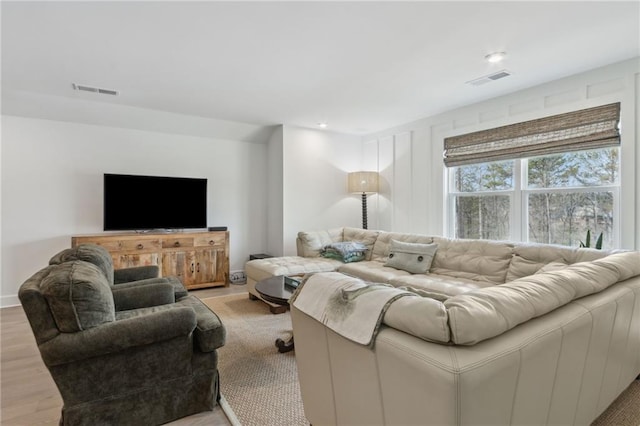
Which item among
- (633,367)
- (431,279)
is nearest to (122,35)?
(431,279)

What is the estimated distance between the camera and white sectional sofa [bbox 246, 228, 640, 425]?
35.2 inches

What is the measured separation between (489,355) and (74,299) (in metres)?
1.77

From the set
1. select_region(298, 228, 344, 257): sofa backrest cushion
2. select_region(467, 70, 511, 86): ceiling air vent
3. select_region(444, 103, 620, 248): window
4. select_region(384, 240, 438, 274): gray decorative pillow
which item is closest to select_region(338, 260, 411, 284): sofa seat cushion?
select_region(384, 240, 438, 274): gray decorative pillow

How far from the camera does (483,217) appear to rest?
13.4 feet

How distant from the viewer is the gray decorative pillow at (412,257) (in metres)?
3.46

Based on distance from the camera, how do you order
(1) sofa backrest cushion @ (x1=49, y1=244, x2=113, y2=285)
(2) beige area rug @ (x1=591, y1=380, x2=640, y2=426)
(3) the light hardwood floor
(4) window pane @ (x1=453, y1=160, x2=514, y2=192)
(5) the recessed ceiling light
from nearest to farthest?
(2) beige area rug @ (x1=591, y1=380, x2=640, y2=426) → (3) the light hardwood floor → (1) sofa backrest cushion @ (x1=49, y1=244, x2=113, y2=285) → (5) the recessed ceiling light → (4) window pane @ (x1=453, y1=160, x2=514, y2=192)

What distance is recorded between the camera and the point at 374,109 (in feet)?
13.9

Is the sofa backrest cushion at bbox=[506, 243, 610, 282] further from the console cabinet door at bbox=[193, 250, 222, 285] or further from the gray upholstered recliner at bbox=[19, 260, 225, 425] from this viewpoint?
the console cabinet door at bbox=[193, 250, 222, 285]

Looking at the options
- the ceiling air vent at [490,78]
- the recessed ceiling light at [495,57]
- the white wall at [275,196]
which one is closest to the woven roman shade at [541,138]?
the ceiling air vent at [490,78]

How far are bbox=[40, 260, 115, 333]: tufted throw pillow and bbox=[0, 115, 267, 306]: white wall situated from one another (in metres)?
3.15

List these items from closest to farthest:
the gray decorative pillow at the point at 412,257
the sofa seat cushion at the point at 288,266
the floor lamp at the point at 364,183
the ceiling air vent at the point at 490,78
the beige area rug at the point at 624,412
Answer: the beige area rug at the point at 624,412, the ceiling air vent at the point at 490,78, the gray decorative pillow at the point at 412,257, the sofa seat cushion at the point at 288,266, the floor lamp at the point at 364,183

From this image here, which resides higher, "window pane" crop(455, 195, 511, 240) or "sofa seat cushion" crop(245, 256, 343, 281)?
"window pane" crop(455, 195, 511, 240)

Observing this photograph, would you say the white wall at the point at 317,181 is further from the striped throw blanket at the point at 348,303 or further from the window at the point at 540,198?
the striped throw blanket at the point at 348,303

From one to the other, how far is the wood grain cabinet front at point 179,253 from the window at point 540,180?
3.31 metres
